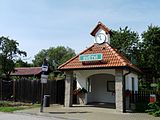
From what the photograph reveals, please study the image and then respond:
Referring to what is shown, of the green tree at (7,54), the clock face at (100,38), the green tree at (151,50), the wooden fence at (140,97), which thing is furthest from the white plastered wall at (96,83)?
the green tree at (7,54)

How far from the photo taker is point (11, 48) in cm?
4197

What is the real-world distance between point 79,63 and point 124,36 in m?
23.5

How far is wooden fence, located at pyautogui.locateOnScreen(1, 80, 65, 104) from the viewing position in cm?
2191

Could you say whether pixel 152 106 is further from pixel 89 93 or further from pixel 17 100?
pixel 17 100

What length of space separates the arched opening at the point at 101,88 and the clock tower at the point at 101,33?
3829 mm

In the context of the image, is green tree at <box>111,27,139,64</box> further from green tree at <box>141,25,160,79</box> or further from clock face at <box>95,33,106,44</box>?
clock face at <box>95,33,106,44</box>

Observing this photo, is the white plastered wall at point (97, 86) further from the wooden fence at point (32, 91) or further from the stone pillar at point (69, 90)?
the stone pillar at point (69, 90)

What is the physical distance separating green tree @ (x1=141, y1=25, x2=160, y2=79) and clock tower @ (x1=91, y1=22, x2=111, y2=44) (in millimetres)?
16650

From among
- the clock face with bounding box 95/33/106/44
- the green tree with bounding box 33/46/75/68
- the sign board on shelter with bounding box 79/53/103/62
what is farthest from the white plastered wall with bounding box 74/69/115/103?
the green tree with bounding box 33/46/75/68

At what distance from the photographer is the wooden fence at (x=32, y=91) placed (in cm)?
2191

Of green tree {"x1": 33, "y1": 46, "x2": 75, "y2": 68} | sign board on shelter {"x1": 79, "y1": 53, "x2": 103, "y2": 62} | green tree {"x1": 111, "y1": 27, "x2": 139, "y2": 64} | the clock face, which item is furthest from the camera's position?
green tree {"x1": 33, "y1": 46, "x2": 75, "y2": 68}

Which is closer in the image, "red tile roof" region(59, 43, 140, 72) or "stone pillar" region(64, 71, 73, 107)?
"red tile roof" region(59, 43, 140, 72)

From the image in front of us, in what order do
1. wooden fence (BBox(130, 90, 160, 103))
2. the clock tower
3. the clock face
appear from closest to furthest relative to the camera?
wooden fence (BBox(130, 90, 160, 103)), the clock tower, the clock face

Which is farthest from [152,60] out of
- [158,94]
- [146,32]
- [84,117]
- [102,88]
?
[84,117]
